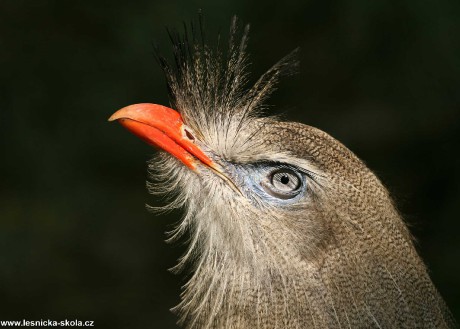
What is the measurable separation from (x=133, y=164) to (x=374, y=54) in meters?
1.78

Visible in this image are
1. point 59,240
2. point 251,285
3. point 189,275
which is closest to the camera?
point 251,285

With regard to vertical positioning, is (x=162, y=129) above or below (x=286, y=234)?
above

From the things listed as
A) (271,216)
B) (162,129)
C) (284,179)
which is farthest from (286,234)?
(162,129)

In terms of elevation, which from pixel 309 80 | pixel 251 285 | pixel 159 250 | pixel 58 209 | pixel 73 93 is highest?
pixel 73 93

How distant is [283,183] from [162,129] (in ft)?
1.45

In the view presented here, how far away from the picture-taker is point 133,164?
5.02 meters

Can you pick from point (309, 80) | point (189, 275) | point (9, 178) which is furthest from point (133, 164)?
point (189, 275)

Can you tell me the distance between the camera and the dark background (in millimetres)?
4863

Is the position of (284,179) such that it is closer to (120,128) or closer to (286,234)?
(286,234)

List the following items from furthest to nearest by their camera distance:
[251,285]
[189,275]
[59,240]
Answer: [59,240], [189,275], [251,285]

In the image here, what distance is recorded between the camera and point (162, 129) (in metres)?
2.50

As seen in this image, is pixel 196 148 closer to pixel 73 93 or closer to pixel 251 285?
pixel 251 285

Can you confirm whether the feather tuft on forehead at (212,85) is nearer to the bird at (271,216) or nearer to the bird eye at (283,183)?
the bird at (271,216)

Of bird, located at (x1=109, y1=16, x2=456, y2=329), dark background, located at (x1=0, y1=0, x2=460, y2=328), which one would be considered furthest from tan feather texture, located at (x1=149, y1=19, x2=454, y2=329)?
dark background, located at (x1=0, y1=0, x2=460, y2=328)
